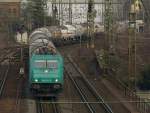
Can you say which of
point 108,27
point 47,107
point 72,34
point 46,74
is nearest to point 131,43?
point 108,27

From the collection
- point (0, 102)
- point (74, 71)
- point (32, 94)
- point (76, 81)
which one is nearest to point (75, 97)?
point (32, 94)

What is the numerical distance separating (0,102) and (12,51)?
21.6 m

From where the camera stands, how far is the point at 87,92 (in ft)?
86.0

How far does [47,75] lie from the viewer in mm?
22500

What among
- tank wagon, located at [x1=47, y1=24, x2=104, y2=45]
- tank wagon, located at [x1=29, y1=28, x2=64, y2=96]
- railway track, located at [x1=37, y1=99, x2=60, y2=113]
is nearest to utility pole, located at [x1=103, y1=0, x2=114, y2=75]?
tank wagon, located at [x1=29, y1=28, x2=64, y2=96]

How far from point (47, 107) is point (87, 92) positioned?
4550mm

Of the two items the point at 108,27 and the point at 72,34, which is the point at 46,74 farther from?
the point at 72,34

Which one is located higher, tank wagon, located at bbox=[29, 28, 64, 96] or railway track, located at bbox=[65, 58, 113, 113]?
tank wagon, located at bbox=[29, 28, 64, 96]

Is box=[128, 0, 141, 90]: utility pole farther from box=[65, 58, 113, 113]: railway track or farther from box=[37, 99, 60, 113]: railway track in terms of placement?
box=[37, 99, 60, 113]: railway track

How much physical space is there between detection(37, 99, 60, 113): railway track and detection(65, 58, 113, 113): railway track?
1364 mm

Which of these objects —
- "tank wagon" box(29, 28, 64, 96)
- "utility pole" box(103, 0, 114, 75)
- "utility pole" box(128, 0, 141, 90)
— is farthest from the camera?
"utility pole" box(103, 0, 114, 75)

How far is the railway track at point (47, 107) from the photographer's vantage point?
21.2 metres

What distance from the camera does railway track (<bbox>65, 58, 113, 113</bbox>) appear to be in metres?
21.2

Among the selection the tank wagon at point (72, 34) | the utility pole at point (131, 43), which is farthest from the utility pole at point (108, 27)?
the tank wagon at point (72, 34)
